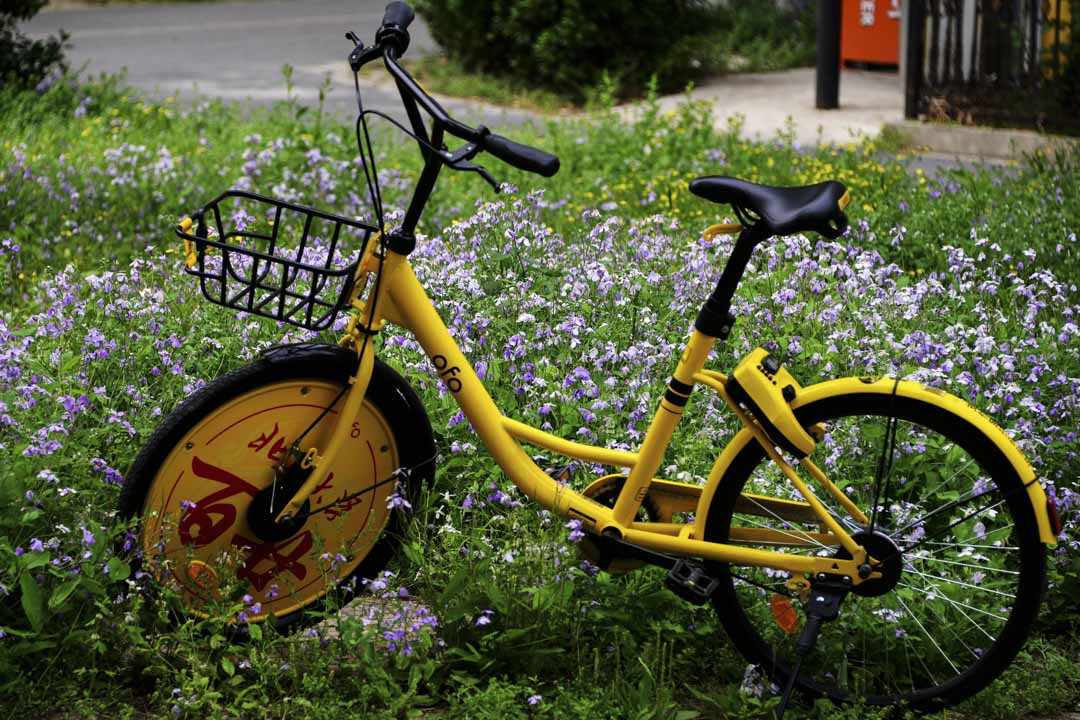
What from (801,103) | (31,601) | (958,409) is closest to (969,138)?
(801,103)

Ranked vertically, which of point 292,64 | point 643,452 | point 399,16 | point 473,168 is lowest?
point 643,452

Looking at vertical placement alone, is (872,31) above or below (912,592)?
above

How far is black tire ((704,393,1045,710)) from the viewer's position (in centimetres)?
328

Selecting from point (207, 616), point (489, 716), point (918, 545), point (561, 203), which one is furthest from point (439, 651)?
point (561, 203)

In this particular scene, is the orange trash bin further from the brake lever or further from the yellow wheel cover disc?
the brake lever

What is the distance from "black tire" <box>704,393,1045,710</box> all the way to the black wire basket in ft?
3.56

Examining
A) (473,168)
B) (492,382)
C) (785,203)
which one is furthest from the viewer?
(492,382)

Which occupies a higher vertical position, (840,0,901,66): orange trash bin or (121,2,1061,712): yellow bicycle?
(840,0,901,66): orange trash bin

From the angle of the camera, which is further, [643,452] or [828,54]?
[828,54]

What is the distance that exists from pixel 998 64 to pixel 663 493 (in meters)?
7.47

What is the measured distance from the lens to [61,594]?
3.25 meters

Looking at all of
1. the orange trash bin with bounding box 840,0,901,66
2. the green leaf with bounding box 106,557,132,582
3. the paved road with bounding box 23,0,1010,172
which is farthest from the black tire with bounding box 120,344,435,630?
the orange trash bin with bounding box 840,0,901,66

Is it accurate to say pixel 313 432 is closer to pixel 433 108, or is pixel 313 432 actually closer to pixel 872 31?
pixel 433 108

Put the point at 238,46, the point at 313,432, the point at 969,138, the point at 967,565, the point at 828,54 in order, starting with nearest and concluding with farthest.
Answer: the point at 313,432, the point at 967,565, the point at 969,138, the point at 828,54, the point at 238,46
